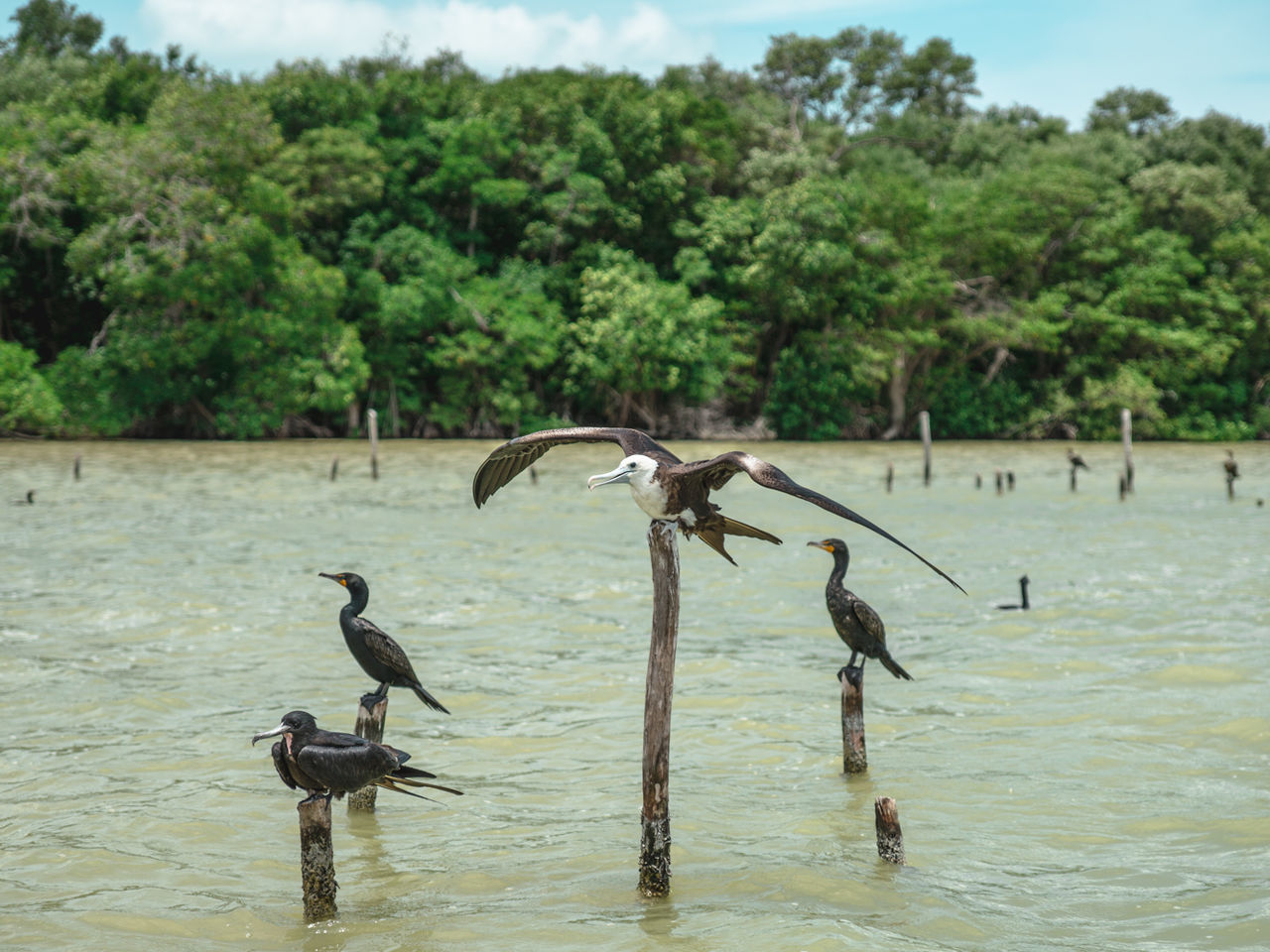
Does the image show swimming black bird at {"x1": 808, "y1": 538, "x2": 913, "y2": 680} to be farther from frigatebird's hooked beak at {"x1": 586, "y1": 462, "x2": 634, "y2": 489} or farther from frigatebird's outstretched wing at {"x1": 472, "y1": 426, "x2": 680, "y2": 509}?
frigatebird's hooked beak at {"x1": 586, "y1": 462, "x2": 634, "y2": 489}

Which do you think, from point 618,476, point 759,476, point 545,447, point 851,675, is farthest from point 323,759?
point 851,675

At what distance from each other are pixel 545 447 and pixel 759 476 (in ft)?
4.51

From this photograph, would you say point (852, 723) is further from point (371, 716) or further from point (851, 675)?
point (371, 716)

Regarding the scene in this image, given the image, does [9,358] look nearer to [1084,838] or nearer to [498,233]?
[498,233]

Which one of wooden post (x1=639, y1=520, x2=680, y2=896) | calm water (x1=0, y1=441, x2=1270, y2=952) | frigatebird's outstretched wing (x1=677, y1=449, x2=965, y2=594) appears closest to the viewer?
frigatebird's outstretched wing (x1=677, y1=449, x2=965, y2=594)

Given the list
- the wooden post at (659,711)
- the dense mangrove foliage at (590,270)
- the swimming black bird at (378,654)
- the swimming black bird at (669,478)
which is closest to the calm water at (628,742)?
the wooden post at (659,711)

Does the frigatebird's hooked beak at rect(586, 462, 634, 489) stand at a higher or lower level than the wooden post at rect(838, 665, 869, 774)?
higher

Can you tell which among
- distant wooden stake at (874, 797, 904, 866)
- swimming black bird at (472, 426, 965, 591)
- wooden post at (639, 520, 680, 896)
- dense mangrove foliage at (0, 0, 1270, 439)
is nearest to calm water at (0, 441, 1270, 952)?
distant wooden stake at (874, 797, 904, 866)

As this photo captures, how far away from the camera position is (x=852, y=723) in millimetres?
7863

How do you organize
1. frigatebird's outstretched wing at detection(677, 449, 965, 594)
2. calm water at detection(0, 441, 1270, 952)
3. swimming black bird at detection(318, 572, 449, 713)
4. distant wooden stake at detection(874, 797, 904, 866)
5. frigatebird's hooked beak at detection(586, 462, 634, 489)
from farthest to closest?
1. swimming black bird at detection(318, 572, 449, 713)
2. distant wooden stake at detection(874, 797, 904, 866)
3. calm water at detection(0, 441, 1270, 952)
4. frigatebird's hooked beak at detection(586, 462, 634, 489)
5. frigatebird's outstretched wing at detection(677, 449, 965, 594)

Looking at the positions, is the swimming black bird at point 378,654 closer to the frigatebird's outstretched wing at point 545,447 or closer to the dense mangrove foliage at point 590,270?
the frigatebird's outstretched wing at point 545,447

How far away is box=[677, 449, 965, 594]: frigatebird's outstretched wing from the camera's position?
4.15 metres

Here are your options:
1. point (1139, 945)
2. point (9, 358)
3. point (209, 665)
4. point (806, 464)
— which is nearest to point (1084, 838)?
point (1139, 945)

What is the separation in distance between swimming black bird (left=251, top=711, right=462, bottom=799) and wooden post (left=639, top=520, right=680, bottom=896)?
96 centimetres
